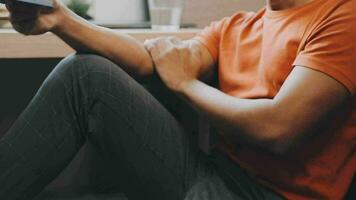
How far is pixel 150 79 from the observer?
1.11 m

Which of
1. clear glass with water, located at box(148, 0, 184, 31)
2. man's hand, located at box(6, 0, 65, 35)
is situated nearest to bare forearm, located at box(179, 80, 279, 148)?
man's hand, located at box(6, 0, 65, 35)

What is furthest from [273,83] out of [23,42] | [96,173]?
[96,173]

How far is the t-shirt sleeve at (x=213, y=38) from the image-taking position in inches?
44.6

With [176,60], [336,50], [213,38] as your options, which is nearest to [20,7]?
[176,60]

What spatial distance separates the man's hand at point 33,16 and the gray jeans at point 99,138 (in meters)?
0.09

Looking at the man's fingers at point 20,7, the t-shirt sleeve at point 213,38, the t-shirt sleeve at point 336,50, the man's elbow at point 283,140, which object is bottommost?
the man's elbow at point 283,140

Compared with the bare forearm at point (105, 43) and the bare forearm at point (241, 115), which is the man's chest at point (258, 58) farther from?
the bare forearm at point (105, 43)

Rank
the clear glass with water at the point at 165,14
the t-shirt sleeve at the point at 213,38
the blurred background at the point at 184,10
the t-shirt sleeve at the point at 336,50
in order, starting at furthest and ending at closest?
1. the blurred background at the point at 184,10
2. the clear glass with water at the point at 165,14
3. the t-shirt sleeve at the point at 213,38
4. the t-shirt sleeve at the point at 336,50

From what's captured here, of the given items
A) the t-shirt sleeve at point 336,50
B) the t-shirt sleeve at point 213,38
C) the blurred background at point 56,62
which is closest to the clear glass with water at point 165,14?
the blurred background at point 56,62

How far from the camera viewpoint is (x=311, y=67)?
0.81 metres

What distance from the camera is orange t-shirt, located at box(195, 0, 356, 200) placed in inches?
31.9

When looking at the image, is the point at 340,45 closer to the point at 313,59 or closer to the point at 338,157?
the point at 313,59

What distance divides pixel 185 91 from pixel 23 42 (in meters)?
0.42

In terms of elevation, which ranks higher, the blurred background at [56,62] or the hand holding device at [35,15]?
the hand holding device at [35,15]
